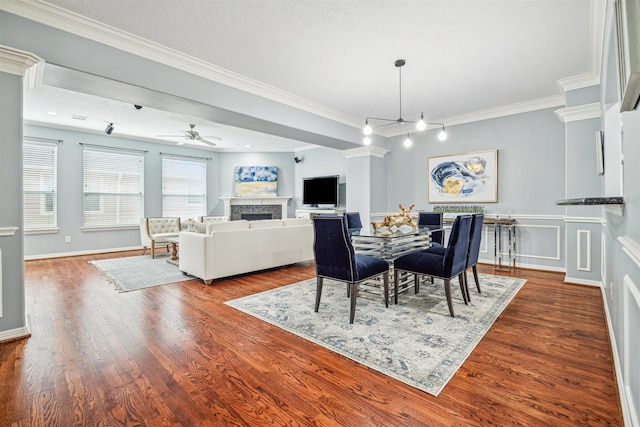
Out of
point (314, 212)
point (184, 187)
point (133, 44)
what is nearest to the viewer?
point (133, 44)

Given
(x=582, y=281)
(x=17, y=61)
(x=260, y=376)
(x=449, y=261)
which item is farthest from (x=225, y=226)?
(x=582, y=281)

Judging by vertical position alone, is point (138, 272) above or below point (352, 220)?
below

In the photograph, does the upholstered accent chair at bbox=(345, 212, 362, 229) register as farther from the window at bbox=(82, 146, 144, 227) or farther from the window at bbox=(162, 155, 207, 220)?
the window at bbox=(82, 146, 144, 227)

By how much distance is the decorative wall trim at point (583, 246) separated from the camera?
3.68 meters

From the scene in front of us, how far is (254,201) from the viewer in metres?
8.47

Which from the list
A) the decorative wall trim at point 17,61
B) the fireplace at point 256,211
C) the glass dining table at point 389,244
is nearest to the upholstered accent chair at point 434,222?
the glass dining table at point 389,244

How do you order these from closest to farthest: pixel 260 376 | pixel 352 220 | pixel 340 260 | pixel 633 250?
pixel 633 250 → pixel 260 376 → pixel 340 260 → pixel 352 220

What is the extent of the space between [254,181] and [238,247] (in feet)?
15.0

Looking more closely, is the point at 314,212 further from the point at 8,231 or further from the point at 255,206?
the point at 8,231

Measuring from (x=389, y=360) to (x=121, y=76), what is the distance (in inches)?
133

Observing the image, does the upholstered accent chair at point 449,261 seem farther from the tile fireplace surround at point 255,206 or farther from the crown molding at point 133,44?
the tile fireplace surround at point 255,206

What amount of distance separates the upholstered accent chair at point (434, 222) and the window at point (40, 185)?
23.0ft

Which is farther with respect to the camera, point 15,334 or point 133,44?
point 133,44

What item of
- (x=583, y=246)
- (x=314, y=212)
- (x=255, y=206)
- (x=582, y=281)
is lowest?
(x=582, y=281)
